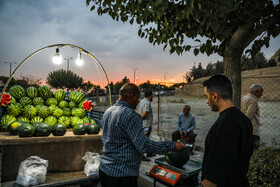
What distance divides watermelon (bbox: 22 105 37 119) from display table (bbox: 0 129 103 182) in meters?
0.59

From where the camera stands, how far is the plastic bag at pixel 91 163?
390 centimetres

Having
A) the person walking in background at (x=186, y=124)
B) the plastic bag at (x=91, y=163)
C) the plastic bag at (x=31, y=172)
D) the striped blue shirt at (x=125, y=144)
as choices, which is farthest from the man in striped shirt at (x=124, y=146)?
the person walking in background at (x=186, y=124)

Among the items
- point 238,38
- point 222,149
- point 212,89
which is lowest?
point 222,149

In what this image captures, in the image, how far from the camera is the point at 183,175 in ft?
8.57

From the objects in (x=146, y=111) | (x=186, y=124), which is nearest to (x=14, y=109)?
(x=146, y=111)

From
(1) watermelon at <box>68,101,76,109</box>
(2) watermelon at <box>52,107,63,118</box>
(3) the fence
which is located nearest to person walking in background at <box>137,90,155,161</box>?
(3) the fence

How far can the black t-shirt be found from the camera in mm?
1629

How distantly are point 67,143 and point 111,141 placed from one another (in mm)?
2350

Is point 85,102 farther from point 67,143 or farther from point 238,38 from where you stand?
point 238,38

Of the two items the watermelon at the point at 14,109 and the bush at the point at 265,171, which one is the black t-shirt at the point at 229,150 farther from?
the watermelon at the point at 14,109

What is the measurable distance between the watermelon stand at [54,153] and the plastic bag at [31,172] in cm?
19

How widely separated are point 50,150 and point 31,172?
67 centimetres

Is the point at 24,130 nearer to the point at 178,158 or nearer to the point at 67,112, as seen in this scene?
the point at 67,112

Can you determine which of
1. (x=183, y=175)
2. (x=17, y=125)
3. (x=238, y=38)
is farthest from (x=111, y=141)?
(x=17, y=125)
